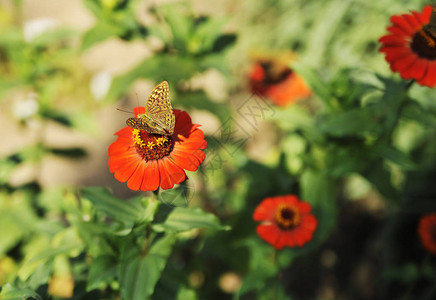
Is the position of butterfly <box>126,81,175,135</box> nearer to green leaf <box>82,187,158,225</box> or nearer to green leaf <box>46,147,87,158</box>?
green leaf <box>82,187,158,225</box>

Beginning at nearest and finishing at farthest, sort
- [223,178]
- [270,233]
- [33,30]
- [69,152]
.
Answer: [270,233]
[33,30]
[69,152]
[223,178]

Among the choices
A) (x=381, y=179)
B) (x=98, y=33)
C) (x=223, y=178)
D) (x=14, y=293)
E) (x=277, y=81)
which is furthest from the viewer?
(x=223, y=178)

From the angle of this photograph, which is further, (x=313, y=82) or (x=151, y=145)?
(x=313, y=82)

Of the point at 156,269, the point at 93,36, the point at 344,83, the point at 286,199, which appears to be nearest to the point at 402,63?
the point at 344,83

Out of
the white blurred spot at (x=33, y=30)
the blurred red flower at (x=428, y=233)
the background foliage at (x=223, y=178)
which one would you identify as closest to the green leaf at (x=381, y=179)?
the background foliage at (x=223, y=178)

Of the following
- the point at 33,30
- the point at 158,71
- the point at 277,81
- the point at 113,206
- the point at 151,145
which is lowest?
the point at 113,206

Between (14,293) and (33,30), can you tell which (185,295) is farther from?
(33,30)

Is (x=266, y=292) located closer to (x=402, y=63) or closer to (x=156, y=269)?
(x=156, y=269)

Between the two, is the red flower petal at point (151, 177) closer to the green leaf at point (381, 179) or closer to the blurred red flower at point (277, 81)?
the green leaf at point (381, 179)

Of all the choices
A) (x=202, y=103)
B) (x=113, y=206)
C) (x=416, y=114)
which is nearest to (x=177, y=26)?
(x=202, y=103)
